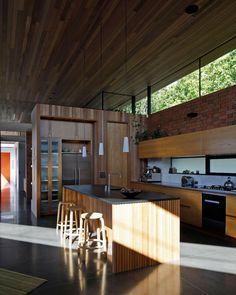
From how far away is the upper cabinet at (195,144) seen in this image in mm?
4395

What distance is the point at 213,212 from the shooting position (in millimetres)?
4367

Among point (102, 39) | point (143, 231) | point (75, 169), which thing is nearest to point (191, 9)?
point (102, 39)

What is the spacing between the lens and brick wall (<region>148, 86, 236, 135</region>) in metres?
4.88

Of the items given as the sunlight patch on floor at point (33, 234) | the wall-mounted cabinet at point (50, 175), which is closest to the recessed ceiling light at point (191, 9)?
the sunlight patch on floor at point (33, 234)

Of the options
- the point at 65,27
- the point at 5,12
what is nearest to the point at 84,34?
the point at 65,27

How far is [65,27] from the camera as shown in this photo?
400 cm

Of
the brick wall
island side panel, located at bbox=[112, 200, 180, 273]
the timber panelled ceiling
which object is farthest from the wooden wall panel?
island side panel, located at bbox=[112, 200, 180, 273]

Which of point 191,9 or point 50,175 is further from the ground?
point 191,9

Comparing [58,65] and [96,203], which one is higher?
[58,65]

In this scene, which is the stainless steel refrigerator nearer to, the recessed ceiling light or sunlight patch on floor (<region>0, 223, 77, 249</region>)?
sunlight patch on floor (<region>0, 223, 77, 249</region>)

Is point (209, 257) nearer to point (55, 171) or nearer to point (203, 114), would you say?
point (203, 114)

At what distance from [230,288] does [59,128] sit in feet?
16.6

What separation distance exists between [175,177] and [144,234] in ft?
11.0

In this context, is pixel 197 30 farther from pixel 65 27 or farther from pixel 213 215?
pixel 213 215
